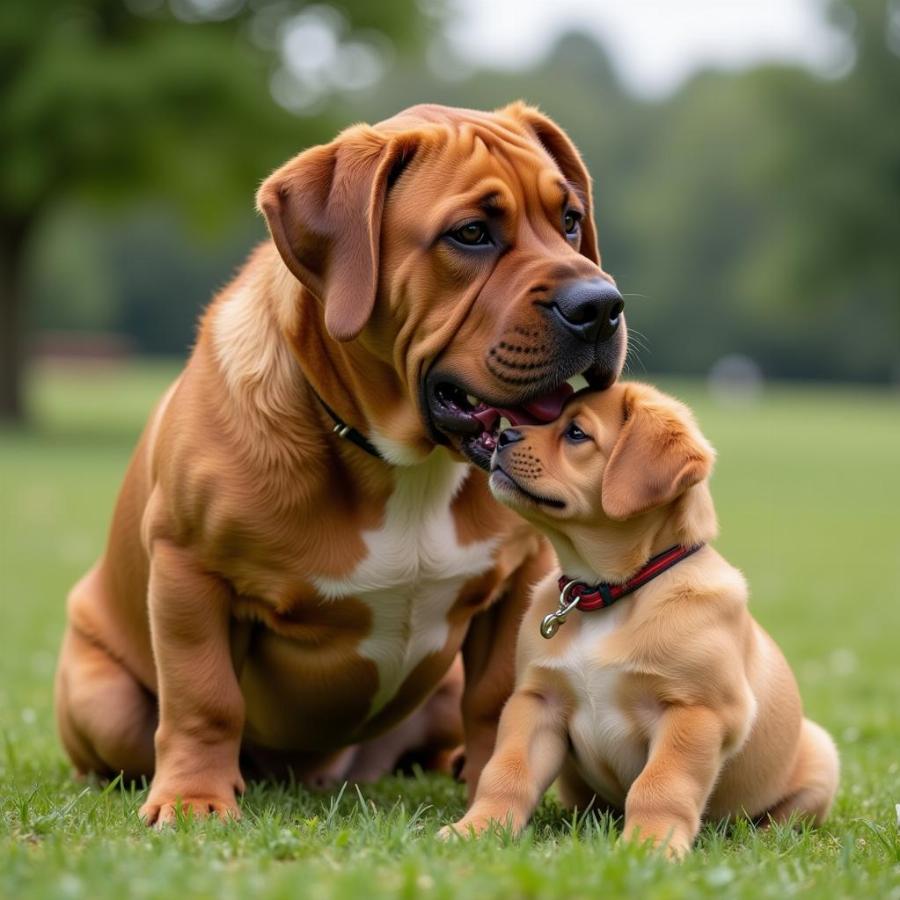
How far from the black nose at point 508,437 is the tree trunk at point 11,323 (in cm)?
2450

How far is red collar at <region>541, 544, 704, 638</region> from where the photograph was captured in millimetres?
4320

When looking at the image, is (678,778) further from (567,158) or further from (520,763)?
(567,158)

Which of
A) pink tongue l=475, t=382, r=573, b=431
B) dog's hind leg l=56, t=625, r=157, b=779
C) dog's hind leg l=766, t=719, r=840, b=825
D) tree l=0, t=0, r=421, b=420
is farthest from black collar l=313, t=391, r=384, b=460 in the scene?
tree l=0, t=0, r=421, b=420

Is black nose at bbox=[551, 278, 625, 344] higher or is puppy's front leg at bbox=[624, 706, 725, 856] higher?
black nose at bbox=[551, 278, 625, 344]

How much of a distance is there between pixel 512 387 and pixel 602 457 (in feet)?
1.19

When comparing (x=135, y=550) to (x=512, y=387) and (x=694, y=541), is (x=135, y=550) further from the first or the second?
(x=694, y=541)

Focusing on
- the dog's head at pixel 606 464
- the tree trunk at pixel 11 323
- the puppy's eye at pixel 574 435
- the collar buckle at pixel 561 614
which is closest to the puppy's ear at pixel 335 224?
the dog's head at pixel 606 464

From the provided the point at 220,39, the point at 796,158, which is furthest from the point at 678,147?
the point at 220,39

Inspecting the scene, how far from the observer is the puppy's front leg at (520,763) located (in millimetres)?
4027

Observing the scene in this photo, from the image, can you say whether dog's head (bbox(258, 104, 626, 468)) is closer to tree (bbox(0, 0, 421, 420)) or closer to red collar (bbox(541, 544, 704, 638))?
red collar (bbox(541, 544, 704, 638))

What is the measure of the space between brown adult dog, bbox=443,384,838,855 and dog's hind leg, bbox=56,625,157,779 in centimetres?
141

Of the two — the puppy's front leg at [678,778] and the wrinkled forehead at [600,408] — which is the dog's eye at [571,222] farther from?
the puppy's front leg at [678,778]

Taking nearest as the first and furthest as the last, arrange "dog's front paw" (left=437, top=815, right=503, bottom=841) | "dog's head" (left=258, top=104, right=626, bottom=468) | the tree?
1. "dog's front paw" (left=437, top=815, right=503, bottom=841)
2. "dog's head" (left=258, top=104, right=626, bottom=468)
3. the tree

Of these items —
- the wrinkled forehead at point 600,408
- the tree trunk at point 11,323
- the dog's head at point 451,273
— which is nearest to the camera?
the dog's head at point 451,273
